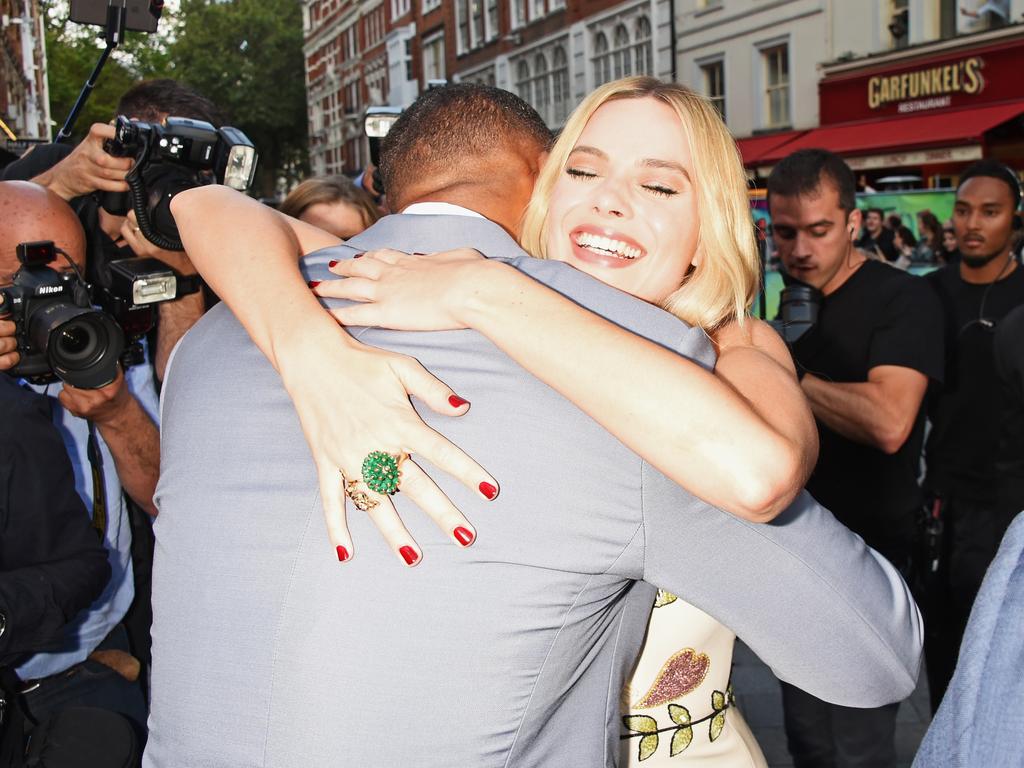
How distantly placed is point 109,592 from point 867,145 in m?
17.4

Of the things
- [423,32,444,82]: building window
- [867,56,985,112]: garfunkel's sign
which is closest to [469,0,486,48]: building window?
[423,32,444,82]: building window

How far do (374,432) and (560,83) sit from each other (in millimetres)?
29676

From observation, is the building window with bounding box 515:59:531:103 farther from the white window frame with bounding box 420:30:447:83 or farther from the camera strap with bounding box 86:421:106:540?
the camera strap with bounding box 86:421:106:540

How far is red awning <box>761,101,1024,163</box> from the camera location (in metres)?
15.6

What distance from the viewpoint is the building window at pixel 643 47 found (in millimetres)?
24672

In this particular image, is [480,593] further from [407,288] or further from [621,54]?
[621,54]

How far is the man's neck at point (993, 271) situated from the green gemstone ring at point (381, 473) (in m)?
3.70

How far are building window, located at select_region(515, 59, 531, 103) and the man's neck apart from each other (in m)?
28.0

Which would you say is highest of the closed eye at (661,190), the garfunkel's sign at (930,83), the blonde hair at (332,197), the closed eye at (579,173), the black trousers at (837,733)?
the garfunkel's sign at (930,83)

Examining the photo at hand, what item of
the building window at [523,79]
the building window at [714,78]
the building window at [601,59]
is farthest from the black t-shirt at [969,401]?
the building window at [523,79]

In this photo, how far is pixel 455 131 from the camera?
1.81 metres

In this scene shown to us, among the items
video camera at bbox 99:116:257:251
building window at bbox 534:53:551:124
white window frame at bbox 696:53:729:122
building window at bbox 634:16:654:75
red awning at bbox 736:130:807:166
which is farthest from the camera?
building window at bbox 534:53:551:124

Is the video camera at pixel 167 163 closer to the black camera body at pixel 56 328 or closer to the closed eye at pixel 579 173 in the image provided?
the black camera body at pixel 56 328

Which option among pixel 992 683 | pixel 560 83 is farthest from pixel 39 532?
pixel 560 83
